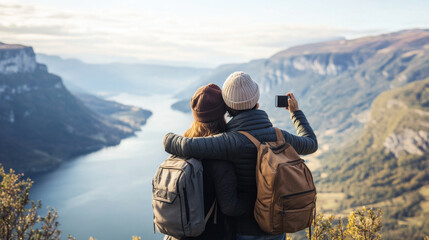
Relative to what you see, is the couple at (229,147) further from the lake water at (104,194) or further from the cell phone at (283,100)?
the lake water at (104,194)

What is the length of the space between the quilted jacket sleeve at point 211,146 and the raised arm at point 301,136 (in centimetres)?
69

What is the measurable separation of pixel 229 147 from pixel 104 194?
102m

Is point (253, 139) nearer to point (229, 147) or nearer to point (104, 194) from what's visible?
point (229, 147)

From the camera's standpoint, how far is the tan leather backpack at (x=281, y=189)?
347cm

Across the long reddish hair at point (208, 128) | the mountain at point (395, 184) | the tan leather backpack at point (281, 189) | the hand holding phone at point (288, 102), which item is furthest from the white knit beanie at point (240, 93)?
the mountain at point (395, 184)

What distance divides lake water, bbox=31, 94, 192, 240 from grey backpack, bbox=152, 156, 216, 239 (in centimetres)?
6977

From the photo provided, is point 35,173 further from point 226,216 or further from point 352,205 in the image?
point 226,216

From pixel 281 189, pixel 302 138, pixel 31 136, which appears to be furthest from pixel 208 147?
pixel 31 136

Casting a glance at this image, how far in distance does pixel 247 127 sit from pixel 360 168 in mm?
207517

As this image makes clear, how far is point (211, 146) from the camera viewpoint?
3.51 metres

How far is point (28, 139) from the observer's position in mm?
168125

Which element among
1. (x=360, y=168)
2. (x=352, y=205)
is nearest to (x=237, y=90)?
(x=352, y=205)

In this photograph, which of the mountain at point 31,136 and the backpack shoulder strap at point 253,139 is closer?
the backpack shoulder strap at point 253,139

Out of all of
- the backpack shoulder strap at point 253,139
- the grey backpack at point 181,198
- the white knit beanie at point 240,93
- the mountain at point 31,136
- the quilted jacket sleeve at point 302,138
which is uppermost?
the white knit beanie at point 240,93
